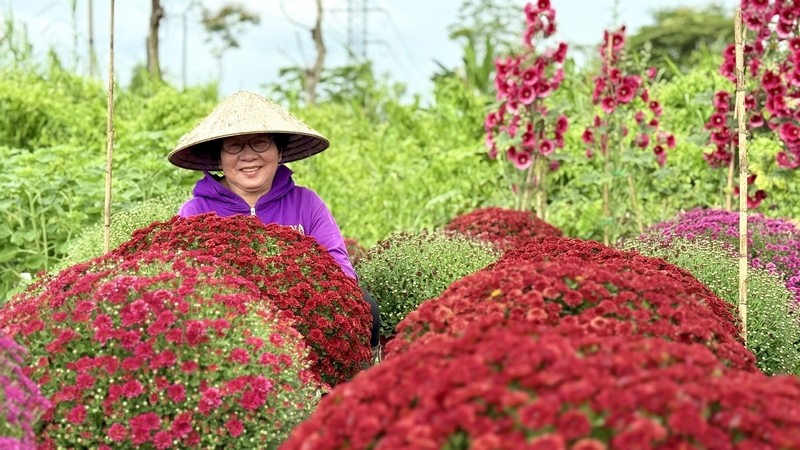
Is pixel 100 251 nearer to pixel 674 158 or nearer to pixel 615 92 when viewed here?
pixel 615 92

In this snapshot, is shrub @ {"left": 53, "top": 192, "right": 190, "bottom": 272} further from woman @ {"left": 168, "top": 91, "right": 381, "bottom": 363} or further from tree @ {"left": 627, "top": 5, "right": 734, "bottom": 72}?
→ tree @ {"left": 627, "top": 5, "right": 734, "bottom": 72}

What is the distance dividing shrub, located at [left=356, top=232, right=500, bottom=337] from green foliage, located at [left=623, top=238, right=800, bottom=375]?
3.56 ft

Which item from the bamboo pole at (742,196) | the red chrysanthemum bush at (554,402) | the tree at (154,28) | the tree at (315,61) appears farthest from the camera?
the tree at (315,61)

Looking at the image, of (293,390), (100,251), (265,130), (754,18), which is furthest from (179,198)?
(754,18)

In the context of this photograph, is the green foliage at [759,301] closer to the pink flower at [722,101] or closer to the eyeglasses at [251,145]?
the pink flower at [722,101]

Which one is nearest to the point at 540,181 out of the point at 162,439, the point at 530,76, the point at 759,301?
the point at 530,76

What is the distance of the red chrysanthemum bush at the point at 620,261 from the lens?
11.6 ft

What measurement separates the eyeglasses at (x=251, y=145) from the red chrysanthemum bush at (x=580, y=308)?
177 cm

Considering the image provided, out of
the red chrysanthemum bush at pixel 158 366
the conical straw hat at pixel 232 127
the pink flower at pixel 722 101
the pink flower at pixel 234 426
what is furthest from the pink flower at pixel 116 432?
the pink flower at pixel 722 101

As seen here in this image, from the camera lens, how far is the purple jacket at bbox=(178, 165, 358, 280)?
4.37 metres

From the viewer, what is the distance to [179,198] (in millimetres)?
5758

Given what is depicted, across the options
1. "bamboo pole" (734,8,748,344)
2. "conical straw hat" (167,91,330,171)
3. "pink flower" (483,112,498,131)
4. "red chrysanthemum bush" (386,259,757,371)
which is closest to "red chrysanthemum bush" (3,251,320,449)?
"red chrysanthemum bush" (386,259,757,371)

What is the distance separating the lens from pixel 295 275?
367 centimetres

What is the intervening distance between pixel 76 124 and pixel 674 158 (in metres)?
6.00
